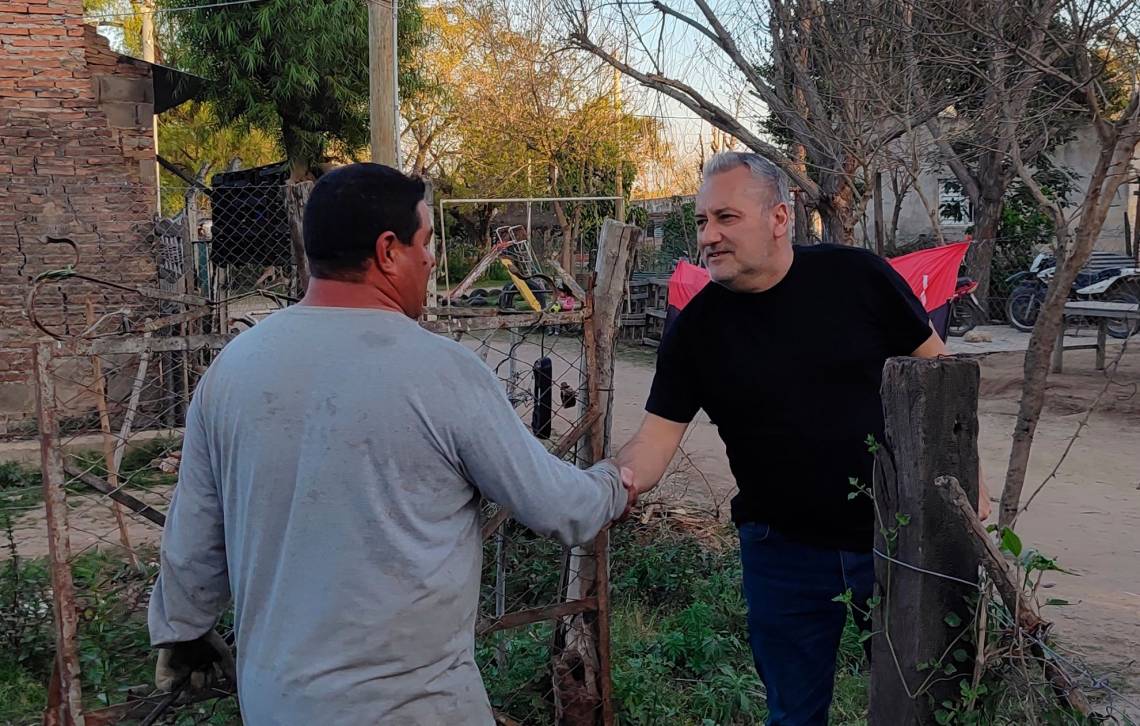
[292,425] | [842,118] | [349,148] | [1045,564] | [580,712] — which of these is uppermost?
[349,148]

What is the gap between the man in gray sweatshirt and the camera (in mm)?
1730

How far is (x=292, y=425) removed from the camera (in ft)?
5.69

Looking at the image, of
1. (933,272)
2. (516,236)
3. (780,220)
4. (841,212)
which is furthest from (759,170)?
(516,236)

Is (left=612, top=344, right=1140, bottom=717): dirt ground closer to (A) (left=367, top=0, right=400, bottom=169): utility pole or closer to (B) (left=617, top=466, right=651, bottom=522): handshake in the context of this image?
(B) (left=617, top=466, right=651, bottom=522): handshake

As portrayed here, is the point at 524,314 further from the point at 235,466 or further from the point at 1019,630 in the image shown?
the point at 1019,630

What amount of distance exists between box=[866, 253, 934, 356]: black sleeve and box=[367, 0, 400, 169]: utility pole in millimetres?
8678

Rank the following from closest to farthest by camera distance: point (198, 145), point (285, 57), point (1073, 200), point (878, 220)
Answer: point (878, 220)
point (285, 57)
point (1073, 200)
point (198, 145)

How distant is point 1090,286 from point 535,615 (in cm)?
1396

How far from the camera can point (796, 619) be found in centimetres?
271

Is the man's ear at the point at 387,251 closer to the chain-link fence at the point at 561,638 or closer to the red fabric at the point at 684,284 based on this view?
the chain-link fence at the point at 561,638

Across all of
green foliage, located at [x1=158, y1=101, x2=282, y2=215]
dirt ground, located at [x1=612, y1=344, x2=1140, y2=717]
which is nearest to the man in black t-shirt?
dirt ground, located at [x1=612, y1=344, x2=1140, y2=717]

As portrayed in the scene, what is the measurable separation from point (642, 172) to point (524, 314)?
82.8ft

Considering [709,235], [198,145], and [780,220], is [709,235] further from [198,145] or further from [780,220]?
[198,145]

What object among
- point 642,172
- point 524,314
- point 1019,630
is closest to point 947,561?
point 1019,630
